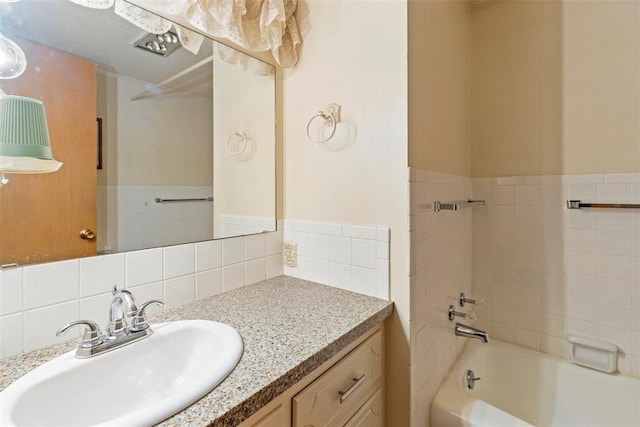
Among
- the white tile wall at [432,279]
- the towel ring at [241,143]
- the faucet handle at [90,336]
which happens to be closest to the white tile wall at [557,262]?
the white tile wall at [432,279]

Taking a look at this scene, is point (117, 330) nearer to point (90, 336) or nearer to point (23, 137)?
point (90, 336)

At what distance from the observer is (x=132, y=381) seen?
0.74 metres

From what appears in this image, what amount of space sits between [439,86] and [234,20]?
0.88 m

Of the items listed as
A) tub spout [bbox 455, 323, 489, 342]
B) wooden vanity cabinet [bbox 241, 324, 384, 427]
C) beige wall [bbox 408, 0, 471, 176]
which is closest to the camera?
wooden vanity cabinet [bbox 241, 324, 384, 427]

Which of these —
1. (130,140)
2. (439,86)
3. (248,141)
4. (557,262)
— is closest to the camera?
(130,140)

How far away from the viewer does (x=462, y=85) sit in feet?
5.36

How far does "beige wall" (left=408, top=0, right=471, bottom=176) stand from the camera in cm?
110

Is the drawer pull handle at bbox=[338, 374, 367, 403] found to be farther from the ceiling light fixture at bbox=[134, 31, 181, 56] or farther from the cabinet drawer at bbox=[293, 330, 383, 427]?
the ceiling light fixture at bbox=[134, 31, 181, 56]

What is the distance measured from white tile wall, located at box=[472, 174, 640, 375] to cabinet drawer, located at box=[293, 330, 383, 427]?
1.03 m

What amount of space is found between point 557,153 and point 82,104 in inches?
78.5

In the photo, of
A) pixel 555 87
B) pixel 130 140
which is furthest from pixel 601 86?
pixel 130 140

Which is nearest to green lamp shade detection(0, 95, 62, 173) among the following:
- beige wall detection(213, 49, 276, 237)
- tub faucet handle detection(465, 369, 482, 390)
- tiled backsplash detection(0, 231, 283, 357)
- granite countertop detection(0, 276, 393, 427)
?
tiled backsplash detection(0, 231, 283, 357)

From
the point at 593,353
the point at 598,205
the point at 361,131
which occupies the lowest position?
the point at 593,353

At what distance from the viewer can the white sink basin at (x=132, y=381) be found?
0.55 metres
